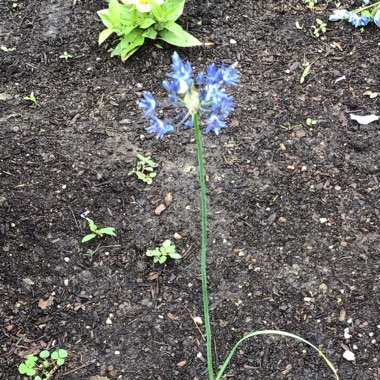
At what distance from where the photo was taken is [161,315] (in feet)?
7.86

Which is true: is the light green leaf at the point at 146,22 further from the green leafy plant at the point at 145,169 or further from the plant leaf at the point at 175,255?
the plant leaf at the point at 175,255

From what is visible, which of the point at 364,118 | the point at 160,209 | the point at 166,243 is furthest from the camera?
the point at 364,118

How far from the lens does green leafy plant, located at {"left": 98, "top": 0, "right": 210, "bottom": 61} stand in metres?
3.20

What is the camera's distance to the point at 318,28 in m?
3.38

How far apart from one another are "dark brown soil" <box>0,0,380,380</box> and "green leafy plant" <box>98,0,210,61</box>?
0.27 ft

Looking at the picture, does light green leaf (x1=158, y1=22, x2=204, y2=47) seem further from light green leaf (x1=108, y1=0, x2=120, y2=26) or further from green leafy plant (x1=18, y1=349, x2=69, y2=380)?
green leafy plant (x1=18, y1=349, x2=69, y2=380)

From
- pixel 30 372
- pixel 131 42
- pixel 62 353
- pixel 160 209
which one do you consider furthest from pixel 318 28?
pixel 30 372

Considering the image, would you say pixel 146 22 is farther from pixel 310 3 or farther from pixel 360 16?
pixel 360 16

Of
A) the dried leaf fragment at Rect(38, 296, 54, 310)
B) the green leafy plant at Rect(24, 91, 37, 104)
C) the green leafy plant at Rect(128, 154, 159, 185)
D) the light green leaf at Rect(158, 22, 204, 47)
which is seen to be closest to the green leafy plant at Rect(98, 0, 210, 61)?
the light green leaf at Rect(158, 22, 204, 47)

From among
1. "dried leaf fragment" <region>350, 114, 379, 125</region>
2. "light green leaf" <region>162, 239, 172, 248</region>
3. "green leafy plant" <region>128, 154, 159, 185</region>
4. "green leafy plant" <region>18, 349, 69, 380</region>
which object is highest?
"dried leaf fragment" <region>350, 114, 379, 125</region>

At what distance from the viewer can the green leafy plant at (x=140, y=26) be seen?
320 cm

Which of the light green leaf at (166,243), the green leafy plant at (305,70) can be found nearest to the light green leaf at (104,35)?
the green leafy plant at (305,70)

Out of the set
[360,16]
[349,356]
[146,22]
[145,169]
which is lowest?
[349,356]

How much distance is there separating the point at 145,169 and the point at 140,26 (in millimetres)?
886
